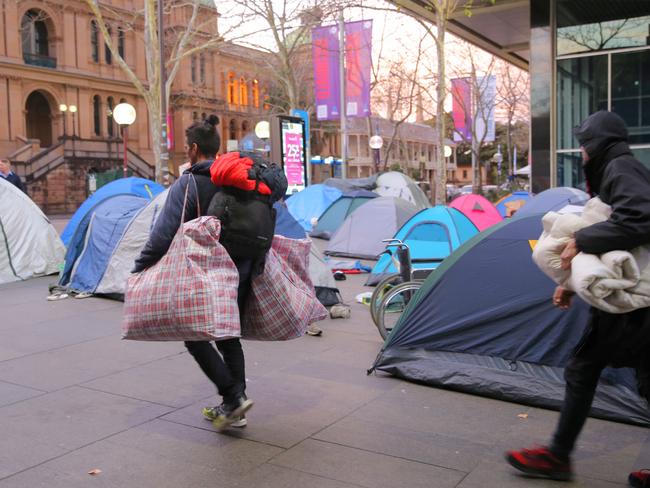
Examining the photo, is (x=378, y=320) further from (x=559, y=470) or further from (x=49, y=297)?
(x=49, y=297)

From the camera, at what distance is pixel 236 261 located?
4.28m

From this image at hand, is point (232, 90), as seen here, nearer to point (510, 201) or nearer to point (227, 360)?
point (510, 201)

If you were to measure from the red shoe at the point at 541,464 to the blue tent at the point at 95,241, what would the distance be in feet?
25.5

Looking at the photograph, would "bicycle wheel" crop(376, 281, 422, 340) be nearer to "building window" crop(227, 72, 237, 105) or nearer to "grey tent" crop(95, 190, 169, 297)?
"grey tent" crop(95, 190, 169, 297)

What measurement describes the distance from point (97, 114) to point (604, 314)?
50.4 meters

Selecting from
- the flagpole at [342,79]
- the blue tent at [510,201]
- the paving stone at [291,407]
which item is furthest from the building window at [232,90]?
the paving stone at [291,407]

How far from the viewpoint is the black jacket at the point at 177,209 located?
13.6 feet

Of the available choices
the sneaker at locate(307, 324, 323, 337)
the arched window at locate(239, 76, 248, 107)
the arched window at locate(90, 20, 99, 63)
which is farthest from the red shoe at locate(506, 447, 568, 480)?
the arched window at locate(239, 76, 248, 107)

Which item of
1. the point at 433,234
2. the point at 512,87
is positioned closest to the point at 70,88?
the point at 512,87

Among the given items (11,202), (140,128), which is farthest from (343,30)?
(140,128)

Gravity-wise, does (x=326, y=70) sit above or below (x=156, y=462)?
above

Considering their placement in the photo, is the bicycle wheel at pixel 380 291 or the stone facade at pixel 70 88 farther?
the stone facade at pixel 70 88

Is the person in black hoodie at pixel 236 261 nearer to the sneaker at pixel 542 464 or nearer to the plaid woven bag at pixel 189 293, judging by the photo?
the plaid woven bag at pixel 189 293

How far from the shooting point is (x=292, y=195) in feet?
69.6
